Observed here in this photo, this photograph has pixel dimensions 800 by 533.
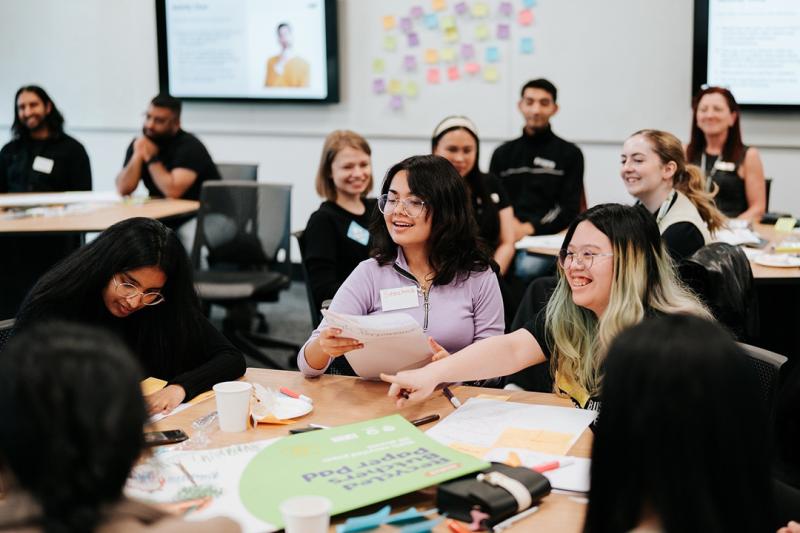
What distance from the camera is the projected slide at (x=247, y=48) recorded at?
20.5ft

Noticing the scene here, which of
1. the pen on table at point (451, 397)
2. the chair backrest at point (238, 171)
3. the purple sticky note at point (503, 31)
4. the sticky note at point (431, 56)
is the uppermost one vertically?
the purple sticky note at point (503, 31)

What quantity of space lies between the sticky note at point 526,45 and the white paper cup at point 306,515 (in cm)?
474

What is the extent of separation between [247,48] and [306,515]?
18.3 ft

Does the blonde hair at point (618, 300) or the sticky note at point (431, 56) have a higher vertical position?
the sticky note at point (431, 56)

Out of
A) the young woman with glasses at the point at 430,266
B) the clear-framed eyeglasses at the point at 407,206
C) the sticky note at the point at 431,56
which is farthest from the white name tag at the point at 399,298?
the sticky note at the point at 431,56

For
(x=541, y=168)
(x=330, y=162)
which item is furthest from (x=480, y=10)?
(x=330, y=162)

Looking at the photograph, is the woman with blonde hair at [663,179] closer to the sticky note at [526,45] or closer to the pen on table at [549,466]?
the pen on table at [549,466]

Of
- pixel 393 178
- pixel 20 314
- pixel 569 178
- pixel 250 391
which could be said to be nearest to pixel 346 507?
pixel 250 391

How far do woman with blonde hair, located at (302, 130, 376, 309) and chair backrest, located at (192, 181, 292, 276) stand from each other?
0.80 m

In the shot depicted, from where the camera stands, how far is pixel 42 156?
18.0 feet

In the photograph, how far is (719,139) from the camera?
16.1ft

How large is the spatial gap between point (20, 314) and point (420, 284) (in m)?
1.08

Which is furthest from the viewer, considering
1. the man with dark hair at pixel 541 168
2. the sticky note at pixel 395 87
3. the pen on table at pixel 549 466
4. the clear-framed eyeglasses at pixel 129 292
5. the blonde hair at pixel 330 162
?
the sticky note at pixel 395 87

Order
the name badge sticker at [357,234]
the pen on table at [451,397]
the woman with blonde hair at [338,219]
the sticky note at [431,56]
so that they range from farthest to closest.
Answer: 1. the sticky note at [431,56]
2. the name badge sticker at [357,234]
3. the woman with blonde hair at [338,219]
4. the pen on table at [451,397]
